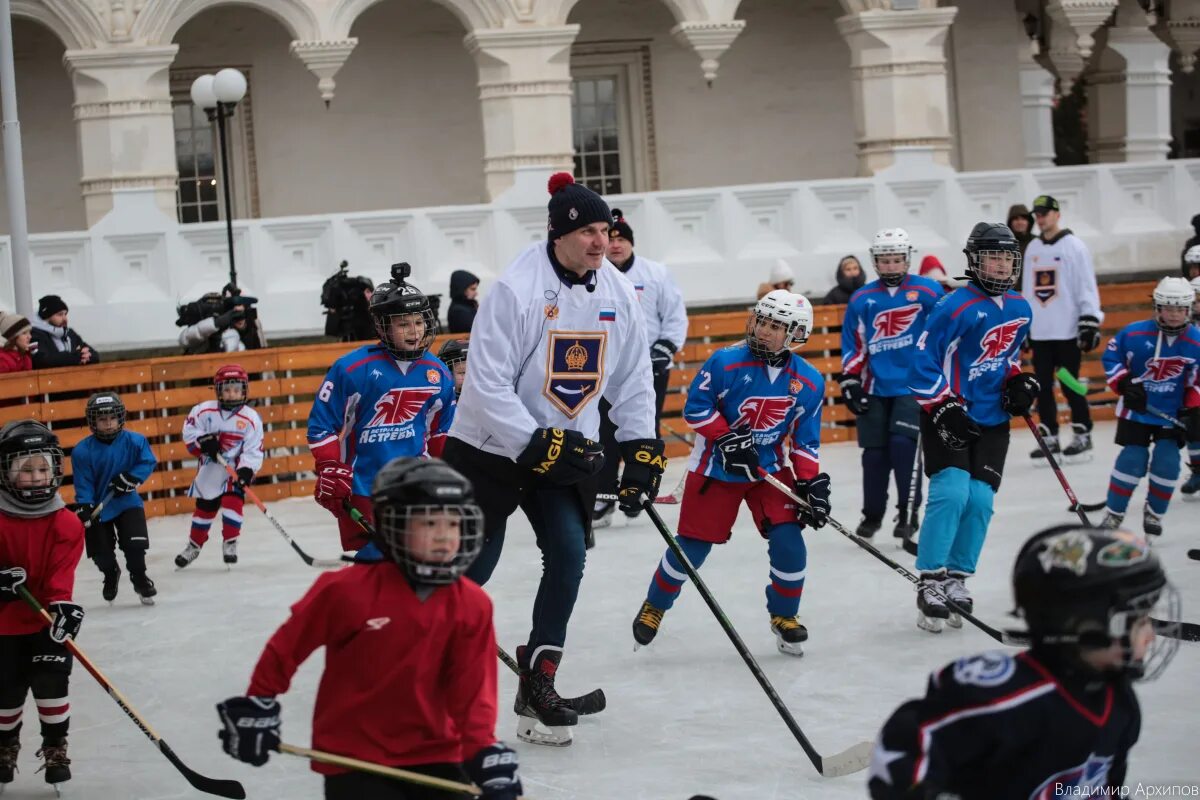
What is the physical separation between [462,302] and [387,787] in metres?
10.5

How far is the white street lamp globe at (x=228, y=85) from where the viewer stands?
15.6 metres

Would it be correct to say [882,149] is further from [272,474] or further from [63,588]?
[63,588]

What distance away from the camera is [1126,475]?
9.70 meters

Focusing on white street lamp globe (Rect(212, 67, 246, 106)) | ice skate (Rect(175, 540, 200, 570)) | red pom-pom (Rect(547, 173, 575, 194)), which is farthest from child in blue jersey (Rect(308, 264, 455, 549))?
white street lamp globe (Rect(212, 67, 246, 106))

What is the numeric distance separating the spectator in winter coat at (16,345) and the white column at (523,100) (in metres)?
6.87

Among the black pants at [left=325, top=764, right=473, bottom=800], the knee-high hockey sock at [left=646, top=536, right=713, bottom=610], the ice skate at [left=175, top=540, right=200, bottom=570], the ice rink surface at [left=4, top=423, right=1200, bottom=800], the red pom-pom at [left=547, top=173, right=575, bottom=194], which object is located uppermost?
the red pom-pom at [left=547, top=173, right=575, bottom=194]

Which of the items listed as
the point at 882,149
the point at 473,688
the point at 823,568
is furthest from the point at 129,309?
the point at 473,688

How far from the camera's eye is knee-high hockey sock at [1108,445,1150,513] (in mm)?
9672

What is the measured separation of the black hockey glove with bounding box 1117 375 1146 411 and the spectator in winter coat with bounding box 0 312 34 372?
7.62 metres

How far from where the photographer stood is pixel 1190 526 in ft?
33.1

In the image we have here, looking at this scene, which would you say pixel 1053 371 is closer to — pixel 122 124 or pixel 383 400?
pixel 383 400

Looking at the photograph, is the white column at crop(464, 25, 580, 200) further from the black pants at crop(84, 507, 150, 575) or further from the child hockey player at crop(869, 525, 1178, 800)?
the child hockey player at crop(869, 525, 1178, 800)

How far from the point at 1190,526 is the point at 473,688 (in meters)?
7.08

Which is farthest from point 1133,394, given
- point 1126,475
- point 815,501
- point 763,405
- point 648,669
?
point 648,669
